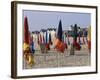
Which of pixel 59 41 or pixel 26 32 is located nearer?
pixel 26 32

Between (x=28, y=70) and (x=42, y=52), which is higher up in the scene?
(x=42, y=52)

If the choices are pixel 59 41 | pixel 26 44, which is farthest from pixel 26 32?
pixel 59 41

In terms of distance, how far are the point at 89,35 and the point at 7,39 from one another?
75 cm

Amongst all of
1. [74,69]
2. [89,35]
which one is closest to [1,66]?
[74,69]

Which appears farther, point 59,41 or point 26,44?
point 59,41

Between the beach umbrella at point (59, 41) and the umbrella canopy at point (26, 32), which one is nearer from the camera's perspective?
the umbrella canopy at point (26, 32)

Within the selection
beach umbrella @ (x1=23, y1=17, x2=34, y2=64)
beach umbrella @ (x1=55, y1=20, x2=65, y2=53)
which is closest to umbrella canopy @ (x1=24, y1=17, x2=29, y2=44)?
beach umbrella @ (x1=23, y1=17, x2=34, y2=64)

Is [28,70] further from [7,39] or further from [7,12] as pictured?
[7,12]

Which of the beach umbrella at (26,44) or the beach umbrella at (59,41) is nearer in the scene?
the beach umbrella at (26,44)

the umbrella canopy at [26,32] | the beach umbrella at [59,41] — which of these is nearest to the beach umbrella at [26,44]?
the umbrella canopy at [26,32]

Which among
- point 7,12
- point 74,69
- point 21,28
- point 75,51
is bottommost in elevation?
point 74,69

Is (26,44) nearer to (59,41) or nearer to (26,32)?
(26,32)

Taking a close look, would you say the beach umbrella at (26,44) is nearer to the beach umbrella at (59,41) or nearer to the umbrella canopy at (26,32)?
the umbrella canopy at (26,32)

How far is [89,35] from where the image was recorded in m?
2.35
